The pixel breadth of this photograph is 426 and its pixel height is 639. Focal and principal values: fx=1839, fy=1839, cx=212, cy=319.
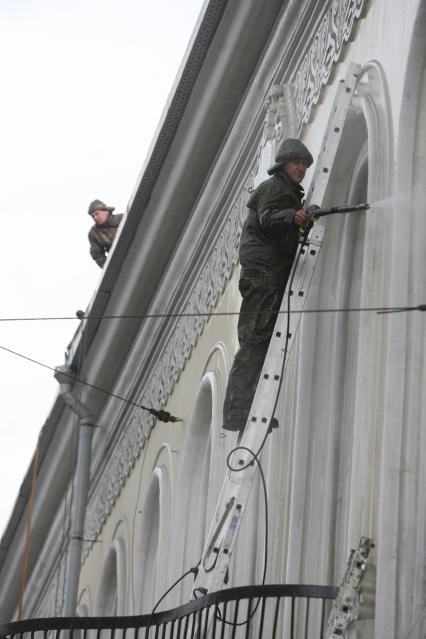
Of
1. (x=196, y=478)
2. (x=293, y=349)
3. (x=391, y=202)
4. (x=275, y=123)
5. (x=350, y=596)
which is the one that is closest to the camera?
(x=350, y=596)

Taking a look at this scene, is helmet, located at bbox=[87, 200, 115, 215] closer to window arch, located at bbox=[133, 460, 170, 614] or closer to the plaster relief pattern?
window arch, located at bbox=[133, 460, 170, 614]

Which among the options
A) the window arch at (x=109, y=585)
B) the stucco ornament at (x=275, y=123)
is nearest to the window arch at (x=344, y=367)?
the stucco ornament at (x=275, y=123)

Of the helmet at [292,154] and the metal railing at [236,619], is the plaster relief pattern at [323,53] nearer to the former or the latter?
the helmet at [292,154]

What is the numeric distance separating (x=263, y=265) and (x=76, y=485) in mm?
9120

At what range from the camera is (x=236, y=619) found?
9688 mm

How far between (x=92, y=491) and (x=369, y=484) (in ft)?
41.4

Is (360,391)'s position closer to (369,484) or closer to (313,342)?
(369,484)

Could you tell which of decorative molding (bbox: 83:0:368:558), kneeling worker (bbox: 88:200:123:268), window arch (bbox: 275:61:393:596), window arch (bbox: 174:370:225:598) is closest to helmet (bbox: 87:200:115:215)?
kneeling worker (bbox: 88:200:123:268)

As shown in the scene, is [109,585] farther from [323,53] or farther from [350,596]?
[350,596]

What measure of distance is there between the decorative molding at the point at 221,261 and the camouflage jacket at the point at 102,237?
8.18ft

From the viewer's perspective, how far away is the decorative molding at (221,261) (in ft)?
40.1

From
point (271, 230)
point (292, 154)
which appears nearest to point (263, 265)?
point (271, 230)

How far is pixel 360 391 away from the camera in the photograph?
9.88 meters

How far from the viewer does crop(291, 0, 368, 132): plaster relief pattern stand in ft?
38.2
